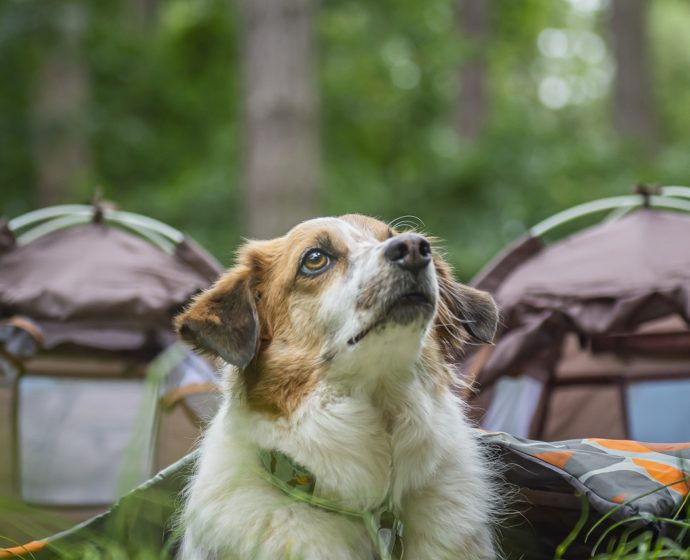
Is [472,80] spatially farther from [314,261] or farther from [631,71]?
[314,261]

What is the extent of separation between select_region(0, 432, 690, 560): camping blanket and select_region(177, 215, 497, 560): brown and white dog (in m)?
0.12

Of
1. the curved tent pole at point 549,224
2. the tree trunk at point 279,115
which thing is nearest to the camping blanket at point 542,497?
the curved tent pole at point 549,224

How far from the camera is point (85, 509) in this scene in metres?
3.93

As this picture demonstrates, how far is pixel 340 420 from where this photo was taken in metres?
2.45

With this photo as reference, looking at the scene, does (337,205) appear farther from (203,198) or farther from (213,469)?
(213,469)

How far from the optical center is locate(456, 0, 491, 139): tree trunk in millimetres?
12438

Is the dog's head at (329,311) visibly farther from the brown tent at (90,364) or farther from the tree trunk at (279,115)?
the tree trunk at (279,115)

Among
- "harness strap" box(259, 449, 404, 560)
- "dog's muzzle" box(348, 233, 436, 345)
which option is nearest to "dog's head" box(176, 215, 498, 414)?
"dog's muzzle" box(348, 233, 436, 345)

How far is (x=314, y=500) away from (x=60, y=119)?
8781 mm

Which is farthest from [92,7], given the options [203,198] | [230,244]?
[230,244]

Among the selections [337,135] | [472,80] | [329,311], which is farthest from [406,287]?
[472,80]

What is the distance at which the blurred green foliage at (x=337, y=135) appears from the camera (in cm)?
938

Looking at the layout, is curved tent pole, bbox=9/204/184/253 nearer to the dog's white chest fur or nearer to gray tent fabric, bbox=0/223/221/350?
gray tent fabric, bbox=0/223/221/350

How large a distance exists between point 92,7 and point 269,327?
31.0 feet
